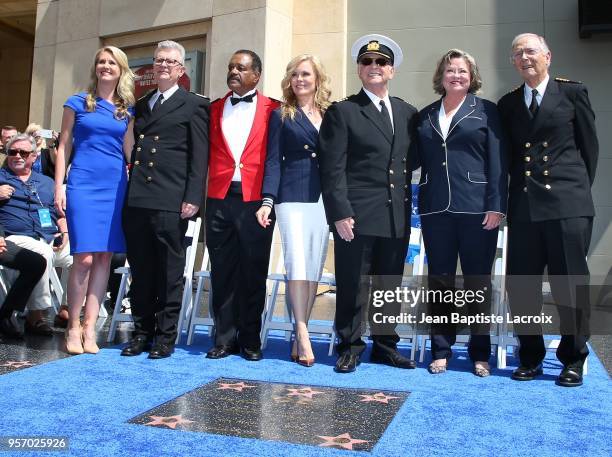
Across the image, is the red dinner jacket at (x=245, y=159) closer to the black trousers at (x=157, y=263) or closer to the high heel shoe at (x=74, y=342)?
the black trousers at (x=157, y=263)

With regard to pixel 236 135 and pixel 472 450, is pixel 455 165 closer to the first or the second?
pixel 236 135

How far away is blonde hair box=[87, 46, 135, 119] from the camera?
3.96 m

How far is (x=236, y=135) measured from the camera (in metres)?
3.92

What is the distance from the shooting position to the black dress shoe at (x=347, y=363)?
3.59 m

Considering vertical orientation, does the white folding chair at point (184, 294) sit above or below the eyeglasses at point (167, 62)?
below

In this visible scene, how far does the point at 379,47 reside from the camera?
149 inches

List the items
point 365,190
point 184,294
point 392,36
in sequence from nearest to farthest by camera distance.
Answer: point 365,190 < point 184,294 < point 392,36

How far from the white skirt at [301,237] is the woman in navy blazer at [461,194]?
0.64 m

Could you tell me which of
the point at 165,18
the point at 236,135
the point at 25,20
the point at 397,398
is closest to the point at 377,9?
the point at 165,18

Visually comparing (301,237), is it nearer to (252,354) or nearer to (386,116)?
(252,354)

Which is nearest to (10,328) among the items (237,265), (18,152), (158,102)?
(18,152)

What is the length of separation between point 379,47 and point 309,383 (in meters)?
1.96

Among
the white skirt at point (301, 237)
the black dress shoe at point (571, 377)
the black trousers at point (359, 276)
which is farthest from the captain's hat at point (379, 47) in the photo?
the black dress shoe at point (571, 377)

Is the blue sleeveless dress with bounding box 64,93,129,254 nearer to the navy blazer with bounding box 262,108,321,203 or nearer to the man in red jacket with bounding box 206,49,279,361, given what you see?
the man in red jacket with bounding box 206,49,279,361
